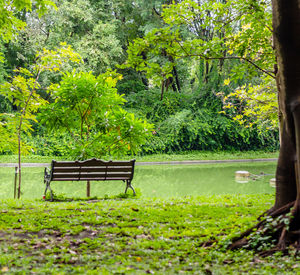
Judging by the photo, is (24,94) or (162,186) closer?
(24,94)

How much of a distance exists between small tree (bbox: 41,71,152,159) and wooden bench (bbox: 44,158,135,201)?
1.21 m

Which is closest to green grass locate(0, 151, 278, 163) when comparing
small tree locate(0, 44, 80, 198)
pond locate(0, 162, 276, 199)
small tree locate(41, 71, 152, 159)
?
pond locate(0, 162, 276, 199)

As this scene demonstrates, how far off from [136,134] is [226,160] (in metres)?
14.8

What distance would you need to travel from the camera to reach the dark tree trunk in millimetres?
4227

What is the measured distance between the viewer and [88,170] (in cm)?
883

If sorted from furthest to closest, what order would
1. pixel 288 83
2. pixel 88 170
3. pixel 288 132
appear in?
1. pixel 88 170
2. pixel 288 132
3. pixel 288 83

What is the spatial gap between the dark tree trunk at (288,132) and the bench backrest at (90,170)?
16.5 feet

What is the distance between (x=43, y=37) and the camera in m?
24.8

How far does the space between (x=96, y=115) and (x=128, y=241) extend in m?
6.30

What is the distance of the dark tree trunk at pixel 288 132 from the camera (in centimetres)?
423

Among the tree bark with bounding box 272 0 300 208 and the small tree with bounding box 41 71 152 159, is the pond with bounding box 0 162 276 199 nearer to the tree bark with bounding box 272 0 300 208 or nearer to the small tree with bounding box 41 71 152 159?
the small tree with bounding box 41 71 152 159

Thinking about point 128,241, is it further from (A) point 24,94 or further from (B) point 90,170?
(A) point 24,94

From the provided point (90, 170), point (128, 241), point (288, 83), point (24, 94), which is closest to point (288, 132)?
point (288, 83)

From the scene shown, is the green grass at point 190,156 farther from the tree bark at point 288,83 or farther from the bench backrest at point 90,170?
the tree bark at point 288,83
